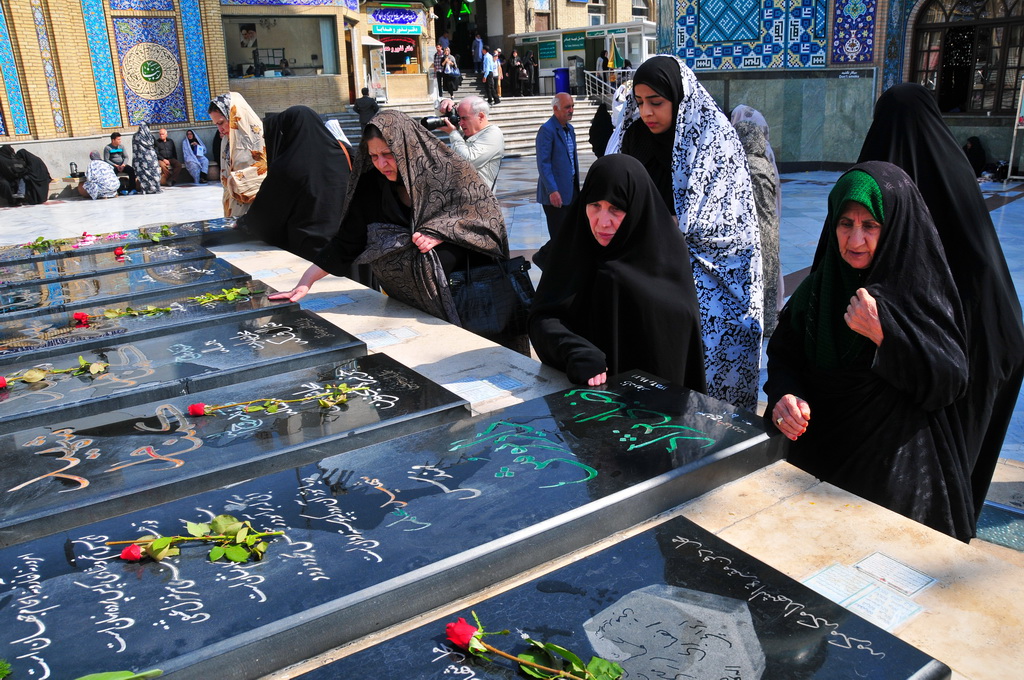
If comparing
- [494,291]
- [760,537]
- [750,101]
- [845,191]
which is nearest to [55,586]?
[760,537]

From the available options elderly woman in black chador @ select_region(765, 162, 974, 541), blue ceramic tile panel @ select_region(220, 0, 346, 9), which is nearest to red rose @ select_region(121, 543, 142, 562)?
elderly woman in black chador @ select_region(765, 162, 974, 541)

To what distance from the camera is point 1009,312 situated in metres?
1.92

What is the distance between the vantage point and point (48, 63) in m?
11.9

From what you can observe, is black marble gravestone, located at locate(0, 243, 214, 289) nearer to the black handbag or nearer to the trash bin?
the black handbag

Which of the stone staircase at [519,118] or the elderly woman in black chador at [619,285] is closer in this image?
the elderly woman in black chador at [619,285]

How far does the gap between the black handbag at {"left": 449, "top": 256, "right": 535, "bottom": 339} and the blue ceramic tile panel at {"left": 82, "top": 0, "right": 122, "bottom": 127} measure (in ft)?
39.4

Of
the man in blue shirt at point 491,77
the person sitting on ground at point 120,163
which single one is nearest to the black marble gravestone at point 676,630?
the person sitting on ground at point 120,163

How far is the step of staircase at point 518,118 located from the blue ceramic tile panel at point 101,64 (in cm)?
357

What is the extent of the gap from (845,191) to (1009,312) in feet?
1.89

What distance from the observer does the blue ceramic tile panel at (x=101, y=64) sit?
12375mm

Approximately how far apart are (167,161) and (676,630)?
13.0 meters

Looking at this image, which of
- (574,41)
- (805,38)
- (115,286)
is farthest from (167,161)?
(574,41)

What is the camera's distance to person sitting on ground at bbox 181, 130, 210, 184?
12672 millimetres

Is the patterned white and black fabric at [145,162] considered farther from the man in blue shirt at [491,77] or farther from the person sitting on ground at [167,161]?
the man in blue shirt at [491,77]
